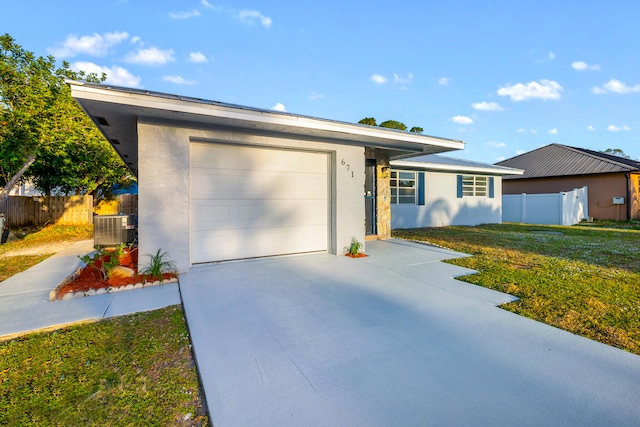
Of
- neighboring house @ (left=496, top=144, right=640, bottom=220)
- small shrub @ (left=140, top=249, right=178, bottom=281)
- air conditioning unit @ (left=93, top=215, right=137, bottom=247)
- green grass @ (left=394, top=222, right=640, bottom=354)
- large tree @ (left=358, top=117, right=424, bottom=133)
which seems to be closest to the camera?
green grass @ (left=394, top=222, right=640, bottom=354)

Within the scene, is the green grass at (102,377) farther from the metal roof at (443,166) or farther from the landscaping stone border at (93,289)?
the metal roof at (443,166)

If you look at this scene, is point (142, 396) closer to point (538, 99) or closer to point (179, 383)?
point (179, 383)

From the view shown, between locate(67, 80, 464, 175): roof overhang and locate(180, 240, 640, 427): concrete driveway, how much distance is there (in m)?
2.65

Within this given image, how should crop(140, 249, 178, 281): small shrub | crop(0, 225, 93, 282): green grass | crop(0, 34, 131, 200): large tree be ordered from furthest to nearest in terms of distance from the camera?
crop(0, 34, 131, 200): large tree → crop(0, 225, 93, 282): green grass → crop(140, 249, 178, 281): small shrub

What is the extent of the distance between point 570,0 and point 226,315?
36.1 feet

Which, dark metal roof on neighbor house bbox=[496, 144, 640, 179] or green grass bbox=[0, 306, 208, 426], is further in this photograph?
dark metal roof on neighbor house bbox=[496, 144, 640, 179]

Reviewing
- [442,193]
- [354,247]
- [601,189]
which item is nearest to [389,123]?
[601,189]

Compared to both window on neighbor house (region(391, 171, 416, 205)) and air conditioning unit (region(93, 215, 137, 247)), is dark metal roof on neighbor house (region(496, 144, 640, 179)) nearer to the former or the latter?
window on neighbor house (region(391, 171, 416, 205))

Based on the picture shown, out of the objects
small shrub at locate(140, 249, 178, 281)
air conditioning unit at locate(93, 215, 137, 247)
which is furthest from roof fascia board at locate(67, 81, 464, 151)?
air conditioning unit at locate(93, 215, 137, 247)

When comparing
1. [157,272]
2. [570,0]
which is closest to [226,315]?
[157,272]

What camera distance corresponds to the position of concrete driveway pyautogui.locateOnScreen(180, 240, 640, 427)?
1.73 meters

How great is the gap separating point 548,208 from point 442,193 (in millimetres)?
6528

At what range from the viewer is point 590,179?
17016 mm

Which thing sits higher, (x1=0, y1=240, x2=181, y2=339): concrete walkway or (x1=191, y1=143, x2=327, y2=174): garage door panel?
(x1=191, y1=143, x2=327, y2=174): garage door panel
